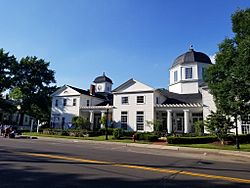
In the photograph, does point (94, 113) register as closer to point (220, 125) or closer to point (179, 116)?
point (179, 116)

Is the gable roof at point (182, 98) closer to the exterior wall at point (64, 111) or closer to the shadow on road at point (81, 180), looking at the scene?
Answer: the exterior wall at point (64, 111)

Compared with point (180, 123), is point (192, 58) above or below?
above

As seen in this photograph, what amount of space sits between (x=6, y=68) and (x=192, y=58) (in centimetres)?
4302

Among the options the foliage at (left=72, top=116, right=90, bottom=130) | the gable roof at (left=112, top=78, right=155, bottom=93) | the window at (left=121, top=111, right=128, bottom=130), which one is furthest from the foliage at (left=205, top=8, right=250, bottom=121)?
the foliage at (left=72, top=116, right=90, bottom=130)

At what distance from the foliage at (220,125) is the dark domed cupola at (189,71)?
639 inches

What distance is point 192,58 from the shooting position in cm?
4038

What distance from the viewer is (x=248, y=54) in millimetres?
17891

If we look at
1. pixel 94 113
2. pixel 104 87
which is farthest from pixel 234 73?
pixel 104 87

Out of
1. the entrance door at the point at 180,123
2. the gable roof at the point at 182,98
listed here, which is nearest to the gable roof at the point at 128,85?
the gable roof at the point at 182,98

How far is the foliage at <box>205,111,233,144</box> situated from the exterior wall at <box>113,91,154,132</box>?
38.4ft

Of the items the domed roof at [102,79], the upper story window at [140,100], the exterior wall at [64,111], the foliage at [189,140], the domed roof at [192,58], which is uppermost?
the domed roof at [192,58]

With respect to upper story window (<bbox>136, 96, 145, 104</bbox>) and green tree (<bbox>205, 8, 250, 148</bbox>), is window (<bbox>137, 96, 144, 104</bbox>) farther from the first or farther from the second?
green tree (<bbox>205, 8, 250, 148</bbox>)

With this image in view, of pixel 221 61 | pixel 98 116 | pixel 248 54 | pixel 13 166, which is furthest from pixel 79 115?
pixel 13 166

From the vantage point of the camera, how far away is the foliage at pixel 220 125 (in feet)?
75.0
